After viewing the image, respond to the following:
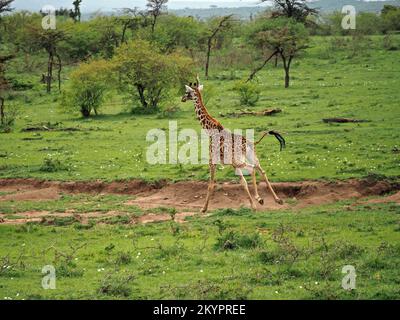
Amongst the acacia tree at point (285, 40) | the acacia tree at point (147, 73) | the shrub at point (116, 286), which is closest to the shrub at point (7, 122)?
the acacia tree at point (147, 73)

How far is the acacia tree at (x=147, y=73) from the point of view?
3228 cm

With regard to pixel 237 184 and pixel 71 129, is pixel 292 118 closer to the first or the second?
pixel 71 129

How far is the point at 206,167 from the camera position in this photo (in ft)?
65.0

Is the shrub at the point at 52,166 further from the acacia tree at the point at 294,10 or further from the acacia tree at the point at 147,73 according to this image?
the acacia tree at the point at 294,10

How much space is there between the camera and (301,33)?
40.6 metres

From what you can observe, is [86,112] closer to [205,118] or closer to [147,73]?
[147,73]

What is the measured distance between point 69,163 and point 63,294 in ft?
35.8

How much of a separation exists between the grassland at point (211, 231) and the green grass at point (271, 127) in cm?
7

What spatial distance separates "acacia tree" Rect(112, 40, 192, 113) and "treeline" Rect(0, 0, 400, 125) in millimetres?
44

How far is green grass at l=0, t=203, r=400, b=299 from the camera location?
10.6 meters

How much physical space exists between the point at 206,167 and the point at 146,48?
15400 mm

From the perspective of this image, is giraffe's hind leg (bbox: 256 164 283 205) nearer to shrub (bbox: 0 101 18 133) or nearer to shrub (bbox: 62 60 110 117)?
shrub (bbox: 0 101 18 133)
